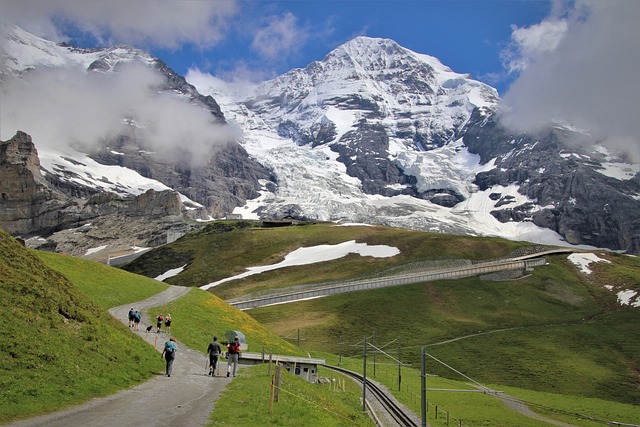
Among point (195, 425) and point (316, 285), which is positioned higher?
point (316, 285)

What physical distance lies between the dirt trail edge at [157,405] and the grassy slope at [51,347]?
0.80 meters

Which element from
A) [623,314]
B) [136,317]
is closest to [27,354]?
[136,317]

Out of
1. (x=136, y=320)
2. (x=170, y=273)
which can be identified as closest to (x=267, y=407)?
(x=136, y=320)

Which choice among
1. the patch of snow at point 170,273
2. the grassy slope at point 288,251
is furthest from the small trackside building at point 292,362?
the patch of snow at point 170,273

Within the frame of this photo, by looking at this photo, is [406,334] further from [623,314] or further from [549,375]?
[623,314]

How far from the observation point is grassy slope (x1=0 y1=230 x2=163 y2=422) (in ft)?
78.7

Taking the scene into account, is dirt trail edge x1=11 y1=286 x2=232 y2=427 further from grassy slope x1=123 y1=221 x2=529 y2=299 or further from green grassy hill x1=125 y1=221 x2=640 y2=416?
grassy slope x1=123 y1=221 x2=529 y2=299

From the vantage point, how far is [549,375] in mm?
83375

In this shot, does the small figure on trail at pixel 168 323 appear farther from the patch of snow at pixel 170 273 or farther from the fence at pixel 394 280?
the patch of snow at pixel 170 273

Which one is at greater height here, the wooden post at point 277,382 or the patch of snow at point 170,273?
the patch of snow at point 170,273

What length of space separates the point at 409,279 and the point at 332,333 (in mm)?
33624

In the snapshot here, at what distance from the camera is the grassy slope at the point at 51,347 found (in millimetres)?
23984

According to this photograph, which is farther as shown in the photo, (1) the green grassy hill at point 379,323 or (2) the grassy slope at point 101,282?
(2) the grassy slope at point 101,282

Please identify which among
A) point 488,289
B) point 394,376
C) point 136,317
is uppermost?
point 488,289
